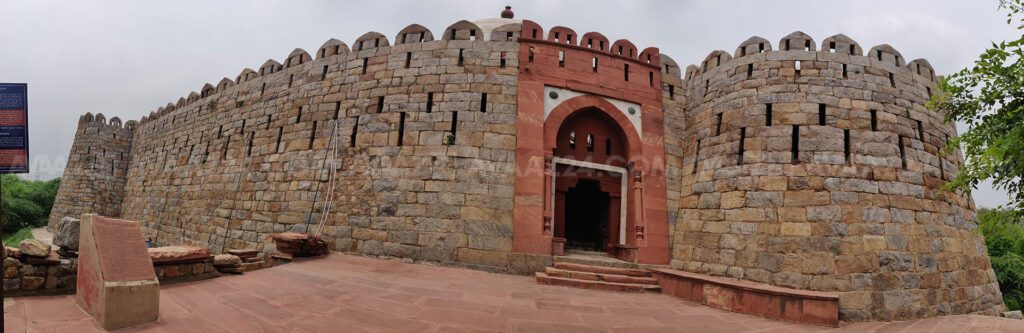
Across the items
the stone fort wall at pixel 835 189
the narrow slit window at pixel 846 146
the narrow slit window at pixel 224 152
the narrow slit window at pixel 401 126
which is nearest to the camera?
the stone fort wall at pixel 835 189

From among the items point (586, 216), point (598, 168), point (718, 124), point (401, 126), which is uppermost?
point (718, 124)

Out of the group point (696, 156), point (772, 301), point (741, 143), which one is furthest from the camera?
point (696, 156)

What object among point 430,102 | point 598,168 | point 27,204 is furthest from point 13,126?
point 27,204

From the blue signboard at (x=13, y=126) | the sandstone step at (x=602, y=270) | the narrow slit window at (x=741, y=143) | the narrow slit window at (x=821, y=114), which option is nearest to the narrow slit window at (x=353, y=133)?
the sandstone step at (x=602, y=270)

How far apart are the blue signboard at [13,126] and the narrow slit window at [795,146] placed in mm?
10682

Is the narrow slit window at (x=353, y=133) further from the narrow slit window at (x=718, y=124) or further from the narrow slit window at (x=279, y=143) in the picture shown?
the narrow slit window at (x=718, y=124)

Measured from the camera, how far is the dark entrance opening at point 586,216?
11.9m

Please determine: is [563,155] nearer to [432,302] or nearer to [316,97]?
[432,302]

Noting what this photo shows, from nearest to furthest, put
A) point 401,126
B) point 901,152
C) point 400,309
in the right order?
1. point 400,309
2. point 901,152
3. point 401,126

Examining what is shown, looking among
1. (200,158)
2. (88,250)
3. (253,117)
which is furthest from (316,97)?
(88,250)

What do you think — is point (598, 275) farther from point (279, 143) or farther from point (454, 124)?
point (279, 143)

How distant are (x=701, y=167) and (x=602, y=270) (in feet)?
12.0

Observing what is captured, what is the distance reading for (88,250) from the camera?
4.05m

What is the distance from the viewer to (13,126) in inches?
127
